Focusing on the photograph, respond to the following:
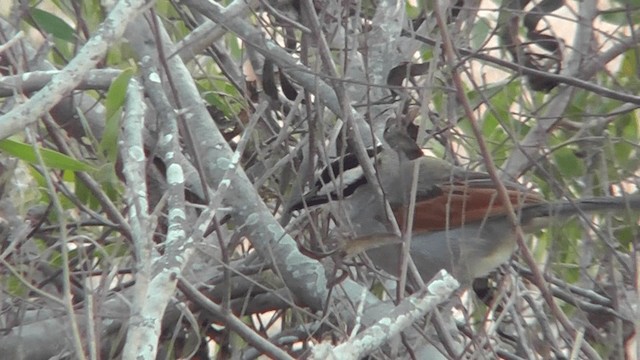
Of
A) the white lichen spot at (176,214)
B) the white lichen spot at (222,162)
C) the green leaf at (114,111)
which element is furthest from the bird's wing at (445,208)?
the white lichen spot at (176,214)

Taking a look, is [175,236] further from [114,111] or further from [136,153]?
[114,111]

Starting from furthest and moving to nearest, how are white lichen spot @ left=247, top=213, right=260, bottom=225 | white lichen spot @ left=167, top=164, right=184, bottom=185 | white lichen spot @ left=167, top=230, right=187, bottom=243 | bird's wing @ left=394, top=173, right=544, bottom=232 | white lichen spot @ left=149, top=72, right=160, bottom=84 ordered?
bird's wing @ left=394, top=173, right=544, bottom=232
white lichen spot @ left=247, top=213, right=260, bottom=225
white lichen spot @ left=149, top=72, right=160, bottom=84
white lichen spot @ left=167, top=164, right=184, bottom=185
white lichen spot @ left=167, top=230, right=187, bottom=243

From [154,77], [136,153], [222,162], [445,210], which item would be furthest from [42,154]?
[445,210]

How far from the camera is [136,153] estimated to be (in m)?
1.68

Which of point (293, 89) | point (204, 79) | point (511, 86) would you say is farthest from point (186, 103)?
point (511, 86)

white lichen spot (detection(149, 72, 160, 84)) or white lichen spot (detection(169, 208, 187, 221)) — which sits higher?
white lichen spot (detection(149, 72, 160, 84))

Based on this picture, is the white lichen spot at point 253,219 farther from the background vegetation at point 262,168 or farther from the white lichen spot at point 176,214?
the white lichen spot at point 176,214

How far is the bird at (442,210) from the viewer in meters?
2.34

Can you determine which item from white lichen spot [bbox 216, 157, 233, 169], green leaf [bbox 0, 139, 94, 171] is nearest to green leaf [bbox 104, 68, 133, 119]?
green leaf [bbox 0, 139, 94, 171]

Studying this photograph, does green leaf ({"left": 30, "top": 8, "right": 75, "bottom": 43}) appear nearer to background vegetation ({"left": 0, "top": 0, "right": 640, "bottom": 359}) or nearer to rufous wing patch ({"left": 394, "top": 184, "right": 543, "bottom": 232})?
background vegetation ({"left": 0, "top": 0, "right": 640, "bottom": 359})

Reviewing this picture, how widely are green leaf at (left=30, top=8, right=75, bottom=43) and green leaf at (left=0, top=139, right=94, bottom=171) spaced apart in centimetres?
76

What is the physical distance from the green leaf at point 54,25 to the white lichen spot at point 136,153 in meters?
0.90

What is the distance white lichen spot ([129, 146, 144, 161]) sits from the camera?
5.49 feet

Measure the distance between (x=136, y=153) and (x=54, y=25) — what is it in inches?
36.9
